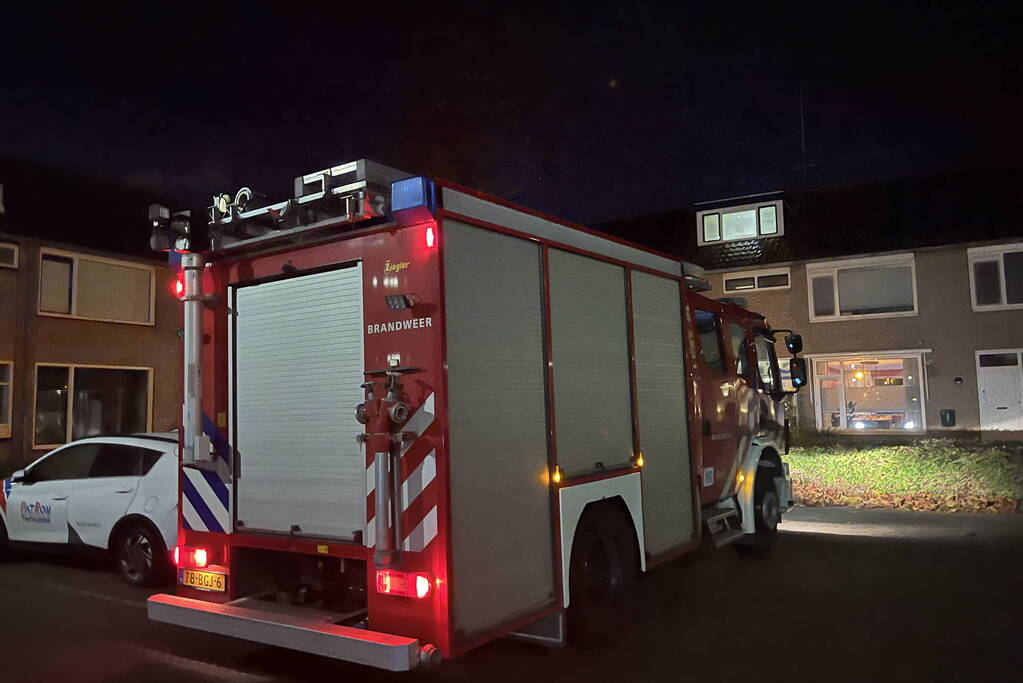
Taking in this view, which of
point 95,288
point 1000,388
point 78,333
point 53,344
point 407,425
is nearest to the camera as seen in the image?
point 407,425

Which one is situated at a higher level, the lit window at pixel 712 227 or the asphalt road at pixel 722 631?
the lit window at pixel 712 227

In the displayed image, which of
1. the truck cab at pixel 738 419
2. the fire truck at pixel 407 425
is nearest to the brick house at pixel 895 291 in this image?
the truck cab at pixel 738 419

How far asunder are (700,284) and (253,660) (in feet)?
16.8

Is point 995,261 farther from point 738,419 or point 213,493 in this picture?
point 213,493

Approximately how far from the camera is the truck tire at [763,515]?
8867mm

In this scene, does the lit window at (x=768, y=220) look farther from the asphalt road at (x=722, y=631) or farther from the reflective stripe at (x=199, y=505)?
the reflective stripe at (x=199, y=505)

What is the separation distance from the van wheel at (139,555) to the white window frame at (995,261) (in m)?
20.5

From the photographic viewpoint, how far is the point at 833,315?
73.3ft

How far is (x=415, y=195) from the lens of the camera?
14.3 feet

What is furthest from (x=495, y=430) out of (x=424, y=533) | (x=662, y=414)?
(x=662, y=414)

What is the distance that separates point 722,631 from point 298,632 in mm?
3397

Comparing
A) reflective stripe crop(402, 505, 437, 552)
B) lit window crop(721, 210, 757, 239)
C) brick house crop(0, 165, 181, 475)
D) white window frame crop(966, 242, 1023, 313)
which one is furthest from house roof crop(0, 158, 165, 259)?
white window frame crop(966, 242, 1023, 313)

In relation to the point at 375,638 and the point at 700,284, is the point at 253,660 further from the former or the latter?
the point at 700,284

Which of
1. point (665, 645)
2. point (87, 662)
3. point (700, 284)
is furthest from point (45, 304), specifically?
point (665, 645)
